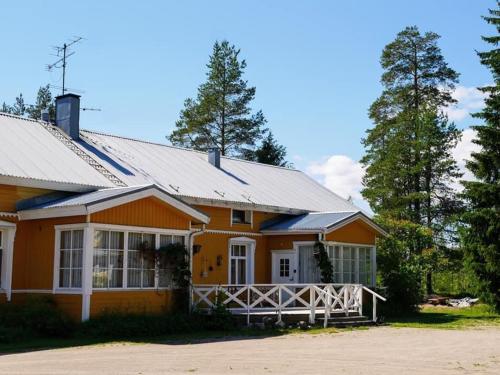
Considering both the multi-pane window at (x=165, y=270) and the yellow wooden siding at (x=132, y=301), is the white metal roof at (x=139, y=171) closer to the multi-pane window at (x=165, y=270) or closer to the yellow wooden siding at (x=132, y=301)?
the multi-pane window at (x=165, y=270)

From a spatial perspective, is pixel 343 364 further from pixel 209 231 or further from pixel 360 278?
pixel 360 278

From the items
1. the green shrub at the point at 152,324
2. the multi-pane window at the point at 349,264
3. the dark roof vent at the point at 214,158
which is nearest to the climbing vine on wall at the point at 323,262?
the multi-pane window at the point at 349,264

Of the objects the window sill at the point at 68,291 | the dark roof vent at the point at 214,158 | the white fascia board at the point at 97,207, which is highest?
the dark roof vent at the point at 214,158

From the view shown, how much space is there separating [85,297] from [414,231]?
2459cm

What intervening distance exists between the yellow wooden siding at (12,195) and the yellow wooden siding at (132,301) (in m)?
3.44

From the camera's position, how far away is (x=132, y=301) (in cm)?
1939

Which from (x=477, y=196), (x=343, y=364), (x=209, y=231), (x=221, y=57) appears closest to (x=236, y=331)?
(x=209, y=231)

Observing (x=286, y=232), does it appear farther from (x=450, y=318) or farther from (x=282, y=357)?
(x=282, y=357)

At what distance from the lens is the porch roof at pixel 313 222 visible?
25922 millimetres

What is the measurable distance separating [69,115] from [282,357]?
1457 cm

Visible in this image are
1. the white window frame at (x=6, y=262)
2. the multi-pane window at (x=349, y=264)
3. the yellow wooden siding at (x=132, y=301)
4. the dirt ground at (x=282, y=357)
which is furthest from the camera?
the multi-pane window at (x=349, y=264)

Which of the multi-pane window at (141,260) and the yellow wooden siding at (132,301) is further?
the multi-pane window at (141,260)

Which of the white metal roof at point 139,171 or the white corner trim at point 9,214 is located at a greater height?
the white metal roof at point 139,171

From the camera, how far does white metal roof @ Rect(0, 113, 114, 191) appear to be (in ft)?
64.9
